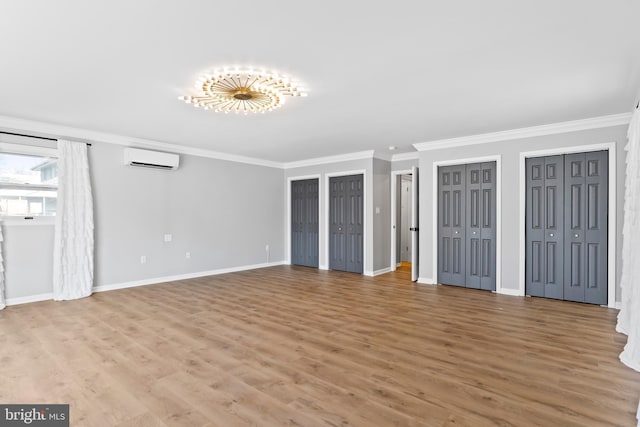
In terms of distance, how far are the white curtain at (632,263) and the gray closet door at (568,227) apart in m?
0.97

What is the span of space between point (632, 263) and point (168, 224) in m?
6.80

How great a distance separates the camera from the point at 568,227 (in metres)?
4.98

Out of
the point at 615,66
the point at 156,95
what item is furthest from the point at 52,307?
the point at 615,66

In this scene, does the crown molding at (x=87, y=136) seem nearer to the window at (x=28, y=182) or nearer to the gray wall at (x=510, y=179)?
the window at (x=28, y=182)

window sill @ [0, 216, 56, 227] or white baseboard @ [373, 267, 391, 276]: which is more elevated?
window sill @ [0, 216, 56, 227]

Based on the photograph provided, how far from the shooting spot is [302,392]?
2445 millimetres

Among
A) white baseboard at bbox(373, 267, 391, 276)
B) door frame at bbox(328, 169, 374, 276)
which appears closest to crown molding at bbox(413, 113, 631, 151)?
door frame at bbox(328, 169, 374, 276)

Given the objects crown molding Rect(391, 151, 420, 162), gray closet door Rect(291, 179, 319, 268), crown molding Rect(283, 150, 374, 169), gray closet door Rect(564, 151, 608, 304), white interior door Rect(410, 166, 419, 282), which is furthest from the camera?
gray closet door Rect(291, 179, 319, 268)

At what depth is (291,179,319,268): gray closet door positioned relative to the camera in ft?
26.9

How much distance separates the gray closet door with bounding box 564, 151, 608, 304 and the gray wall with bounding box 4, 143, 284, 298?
5963 millimetres

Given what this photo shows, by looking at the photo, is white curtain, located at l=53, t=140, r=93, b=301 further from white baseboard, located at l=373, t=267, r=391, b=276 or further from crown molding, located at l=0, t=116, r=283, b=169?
white baseboard, located at l=373, t=267, r=391, b=276

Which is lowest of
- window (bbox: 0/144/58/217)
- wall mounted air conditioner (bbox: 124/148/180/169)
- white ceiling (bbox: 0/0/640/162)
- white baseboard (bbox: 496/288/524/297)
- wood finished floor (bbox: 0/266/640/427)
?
wood finished floor (bbox: 0/266/640/427)

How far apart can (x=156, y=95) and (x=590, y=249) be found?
6075mm

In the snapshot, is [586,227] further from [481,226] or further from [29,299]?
[29,299]
